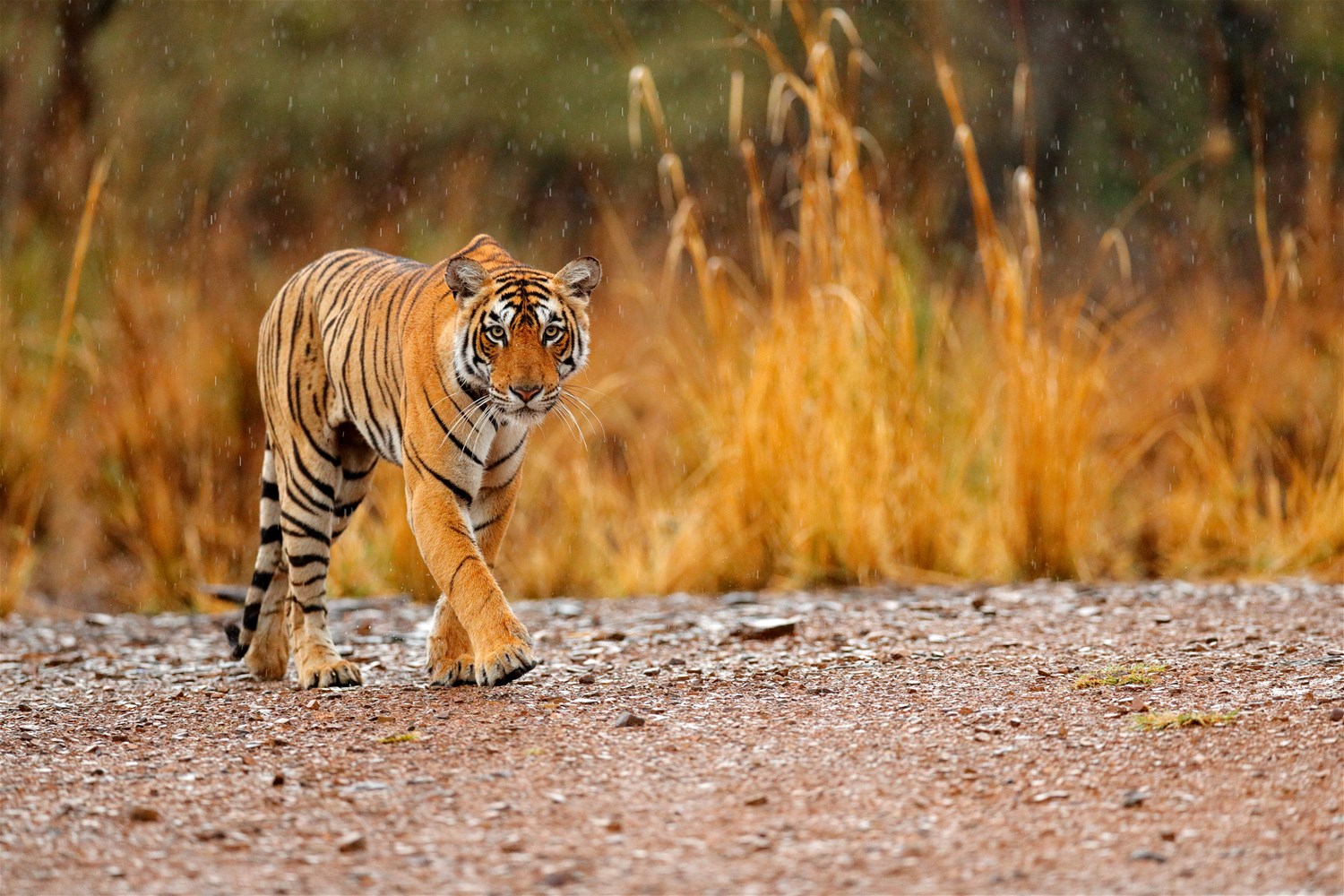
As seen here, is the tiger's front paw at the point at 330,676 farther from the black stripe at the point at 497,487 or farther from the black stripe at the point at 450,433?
the black stripe at the point at 450,433

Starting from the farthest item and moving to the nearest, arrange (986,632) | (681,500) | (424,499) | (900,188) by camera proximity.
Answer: (900,188)
(681,500)
(986,632)
(424,499)

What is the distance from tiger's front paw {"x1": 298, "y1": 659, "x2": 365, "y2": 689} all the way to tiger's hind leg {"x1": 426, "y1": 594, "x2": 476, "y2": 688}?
0.27 m

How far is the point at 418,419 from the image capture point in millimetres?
4820

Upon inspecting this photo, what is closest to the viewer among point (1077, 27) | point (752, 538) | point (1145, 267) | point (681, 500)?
point (752, 538)

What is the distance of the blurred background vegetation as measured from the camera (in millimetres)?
7090

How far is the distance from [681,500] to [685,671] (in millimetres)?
2611

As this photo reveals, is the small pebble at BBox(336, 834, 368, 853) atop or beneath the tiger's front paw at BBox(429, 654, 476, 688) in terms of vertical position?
beneath

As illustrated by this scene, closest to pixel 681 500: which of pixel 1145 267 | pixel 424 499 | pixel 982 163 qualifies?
pixel 424 499

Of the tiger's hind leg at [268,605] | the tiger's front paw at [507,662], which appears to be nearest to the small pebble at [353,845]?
the tiger's front paw at [507,662]

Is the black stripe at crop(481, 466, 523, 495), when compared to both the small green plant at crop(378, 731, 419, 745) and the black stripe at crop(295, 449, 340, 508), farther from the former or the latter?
the small green plant at crop(378, 731, 419, 745)

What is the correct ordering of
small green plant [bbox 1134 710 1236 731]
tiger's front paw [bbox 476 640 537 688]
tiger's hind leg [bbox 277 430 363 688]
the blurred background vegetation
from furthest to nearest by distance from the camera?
the blurred background vegetation
tiger's hind leg [bbox 277 430 363 688]
tiger's front paw [bbox 476 640 537 688]
small green plant [bbox 1134 710 1236 731]

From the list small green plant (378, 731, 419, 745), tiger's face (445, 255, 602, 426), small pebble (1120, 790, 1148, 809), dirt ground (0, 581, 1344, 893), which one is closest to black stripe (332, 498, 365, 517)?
dirt ground (0, 581, 1344, 893)

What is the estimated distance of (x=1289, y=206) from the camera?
13203mm

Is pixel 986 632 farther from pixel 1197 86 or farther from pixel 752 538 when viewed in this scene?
pixel 1197 86
